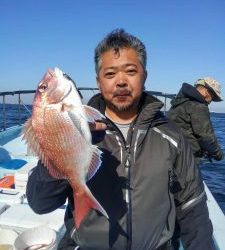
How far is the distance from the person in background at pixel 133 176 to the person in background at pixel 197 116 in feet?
11.4

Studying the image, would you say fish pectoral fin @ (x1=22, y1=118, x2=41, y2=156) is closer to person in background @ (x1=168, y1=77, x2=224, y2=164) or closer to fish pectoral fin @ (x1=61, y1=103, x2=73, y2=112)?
fish pectoral fin @ (x1=61, y1=103, x2=73, y2=112)

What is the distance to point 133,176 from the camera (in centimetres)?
241

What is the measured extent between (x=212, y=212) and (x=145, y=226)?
2.24 metres

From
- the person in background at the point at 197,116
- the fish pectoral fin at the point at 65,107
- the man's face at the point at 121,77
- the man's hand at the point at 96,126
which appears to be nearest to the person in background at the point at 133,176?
the man's face at the point at 121,77

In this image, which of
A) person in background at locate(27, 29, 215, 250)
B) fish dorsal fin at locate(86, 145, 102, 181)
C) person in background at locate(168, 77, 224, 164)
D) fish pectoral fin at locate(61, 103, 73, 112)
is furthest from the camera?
person in background at locate(168, 77, 224, 164)

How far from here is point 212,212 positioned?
14.2 feet

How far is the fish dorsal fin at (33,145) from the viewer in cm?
188

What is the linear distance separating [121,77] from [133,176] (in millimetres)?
724

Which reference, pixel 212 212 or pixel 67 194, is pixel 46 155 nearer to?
pixel 67 194

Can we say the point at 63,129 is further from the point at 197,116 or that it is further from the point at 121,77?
the point at 197,116

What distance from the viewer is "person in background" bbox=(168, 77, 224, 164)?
19.6 ft

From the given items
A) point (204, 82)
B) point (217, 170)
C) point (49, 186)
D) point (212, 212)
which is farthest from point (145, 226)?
point (217, 170)

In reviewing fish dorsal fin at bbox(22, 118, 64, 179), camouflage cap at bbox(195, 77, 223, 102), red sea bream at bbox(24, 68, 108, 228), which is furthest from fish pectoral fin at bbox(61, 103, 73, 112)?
camouflage cap at bbox(195, 77, 223, 102)

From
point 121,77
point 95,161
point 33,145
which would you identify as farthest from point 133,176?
point 33,145
